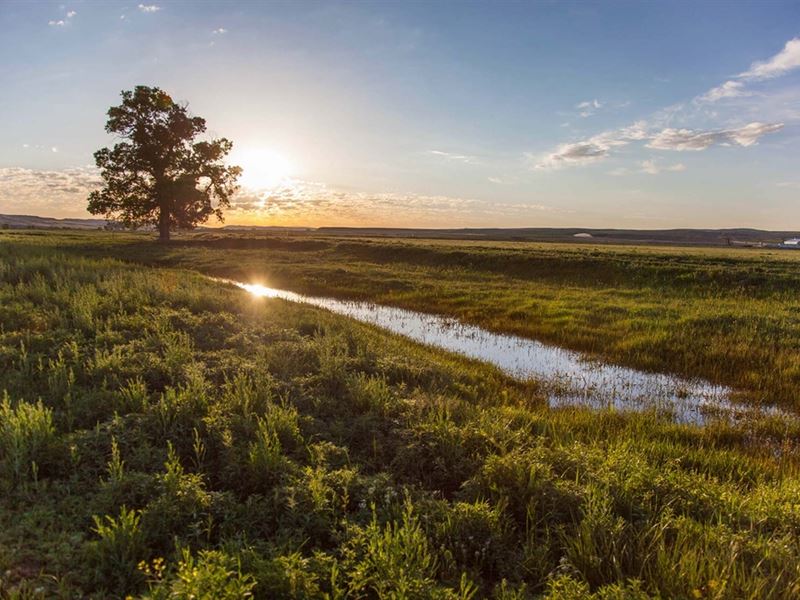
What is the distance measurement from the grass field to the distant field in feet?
1.52

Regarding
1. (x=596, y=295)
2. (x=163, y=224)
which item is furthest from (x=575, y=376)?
(x=163, y=224)

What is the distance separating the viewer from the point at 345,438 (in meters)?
6.45

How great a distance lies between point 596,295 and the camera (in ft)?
76.1

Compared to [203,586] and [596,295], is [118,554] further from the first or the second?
[596,295]

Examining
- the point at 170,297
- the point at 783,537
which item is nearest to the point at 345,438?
the point at 783,537

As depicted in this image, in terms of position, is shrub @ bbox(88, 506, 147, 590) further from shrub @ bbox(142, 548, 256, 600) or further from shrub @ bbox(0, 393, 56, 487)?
shrub @ bbox(0, 393, 56, 487)

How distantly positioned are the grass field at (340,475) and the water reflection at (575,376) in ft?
3.09

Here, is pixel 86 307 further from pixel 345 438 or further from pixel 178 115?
pixel 178 115

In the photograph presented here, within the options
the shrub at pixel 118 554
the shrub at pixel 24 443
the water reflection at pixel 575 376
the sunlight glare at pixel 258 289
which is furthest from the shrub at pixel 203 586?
the sunlight glare at pixel 258 289

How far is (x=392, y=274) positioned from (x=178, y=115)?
29697 mm

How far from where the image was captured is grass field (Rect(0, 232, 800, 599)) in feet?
12.3

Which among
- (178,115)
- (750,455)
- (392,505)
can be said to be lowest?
(750,455)

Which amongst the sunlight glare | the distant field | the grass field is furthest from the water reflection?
the sunlight glare

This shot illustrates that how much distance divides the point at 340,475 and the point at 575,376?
8394 millimetres
